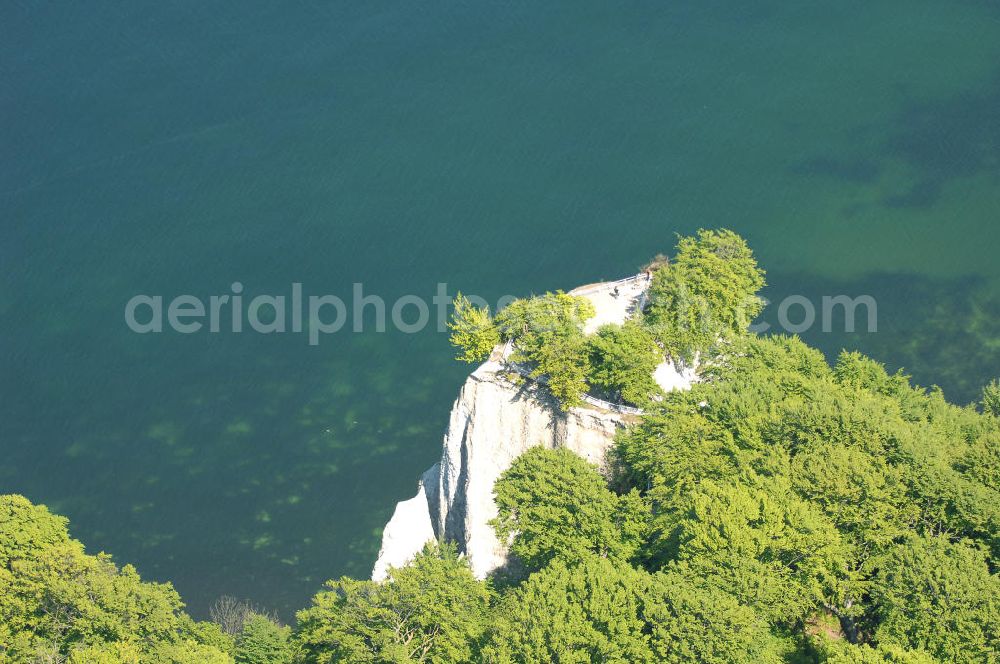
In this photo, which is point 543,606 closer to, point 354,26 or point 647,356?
point 647,356

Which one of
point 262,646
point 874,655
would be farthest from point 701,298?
point 262,646

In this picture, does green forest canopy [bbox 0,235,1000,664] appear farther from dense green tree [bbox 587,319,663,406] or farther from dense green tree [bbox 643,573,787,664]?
dense green tree [bbox 587,319,663,406]

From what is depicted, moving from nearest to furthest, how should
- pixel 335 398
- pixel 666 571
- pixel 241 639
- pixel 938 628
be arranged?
pixel 938 628, pixel 666 571, pixel 241 639, pixel 335 398

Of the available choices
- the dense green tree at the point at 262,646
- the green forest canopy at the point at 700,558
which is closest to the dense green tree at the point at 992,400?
the green forest canopy at the point at 700,558

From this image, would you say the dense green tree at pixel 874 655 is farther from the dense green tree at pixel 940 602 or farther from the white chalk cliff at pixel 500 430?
the white chalk cliff at pixel 500 430

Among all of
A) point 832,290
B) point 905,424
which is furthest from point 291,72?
point 905,424

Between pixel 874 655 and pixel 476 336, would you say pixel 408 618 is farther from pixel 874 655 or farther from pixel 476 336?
pixel 874 655

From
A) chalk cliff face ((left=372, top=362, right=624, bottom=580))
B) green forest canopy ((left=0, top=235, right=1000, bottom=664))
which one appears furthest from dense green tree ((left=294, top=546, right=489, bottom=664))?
chalk cliff face ((left=372, top=362, right=624, bottom=580))
